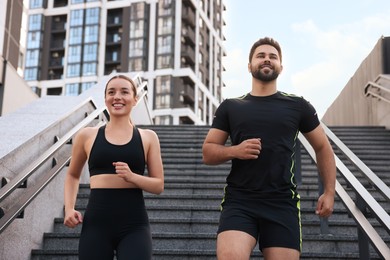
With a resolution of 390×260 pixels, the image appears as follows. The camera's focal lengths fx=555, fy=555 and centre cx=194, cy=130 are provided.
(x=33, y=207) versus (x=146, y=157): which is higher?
(x=146, y=157)

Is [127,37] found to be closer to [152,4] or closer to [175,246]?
[152,4]

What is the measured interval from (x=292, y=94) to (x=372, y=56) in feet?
29.6

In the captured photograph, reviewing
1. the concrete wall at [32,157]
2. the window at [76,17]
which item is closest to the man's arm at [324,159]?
the concrete wall at [32,157]

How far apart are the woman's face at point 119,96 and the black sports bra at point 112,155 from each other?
171mm

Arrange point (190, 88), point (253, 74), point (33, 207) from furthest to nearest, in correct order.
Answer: point (190, 88), point (33, 207), point (253, 74)

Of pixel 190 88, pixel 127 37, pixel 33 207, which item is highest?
pixel 127 37

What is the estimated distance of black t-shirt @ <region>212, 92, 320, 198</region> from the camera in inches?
112

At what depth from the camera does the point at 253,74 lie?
306cm

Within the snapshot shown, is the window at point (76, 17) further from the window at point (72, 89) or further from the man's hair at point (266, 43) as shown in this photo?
the man's hair at point (266, 43)

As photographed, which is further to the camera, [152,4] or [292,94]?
[152,4]

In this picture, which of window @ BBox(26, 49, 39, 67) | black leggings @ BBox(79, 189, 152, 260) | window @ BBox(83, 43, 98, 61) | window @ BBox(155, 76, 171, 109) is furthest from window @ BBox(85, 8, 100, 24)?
black leggings @ BBox(79, 189, 152, 260)

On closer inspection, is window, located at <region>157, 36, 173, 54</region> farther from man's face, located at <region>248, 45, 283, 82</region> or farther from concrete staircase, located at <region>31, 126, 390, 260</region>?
man's face, located at <region>248, 45, 283, 82</region>

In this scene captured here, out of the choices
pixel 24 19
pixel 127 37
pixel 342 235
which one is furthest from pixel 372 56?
pixel 127 37

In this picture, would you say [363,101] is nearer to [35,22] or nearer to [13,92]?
[13,92]
